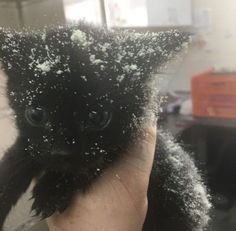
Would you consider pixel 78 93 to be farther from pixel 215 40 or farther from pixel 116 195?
pixel 215 40

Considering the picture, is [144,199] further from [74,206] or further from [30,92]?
[30,92]

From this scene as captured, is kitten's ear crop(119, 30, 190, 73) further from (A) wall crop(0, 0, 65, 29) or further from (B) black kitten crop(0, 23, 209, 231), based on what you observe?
(A) wall crop(0, 0, 65, 29)

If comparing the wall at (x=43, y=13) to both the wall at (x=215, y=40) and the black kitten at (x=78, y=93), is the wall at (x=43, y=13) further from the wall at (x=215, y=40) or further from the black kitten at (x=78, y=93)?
the wall at (x=215, y=40)

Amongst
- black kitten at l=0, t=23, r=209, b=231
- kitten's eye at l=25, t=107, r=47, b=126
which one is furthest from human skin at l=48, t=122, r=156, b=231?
kitten's eye at l=25, t=107, r=47, b=126

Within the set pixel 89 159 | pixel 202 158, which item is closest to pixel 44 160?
pixel 89 159

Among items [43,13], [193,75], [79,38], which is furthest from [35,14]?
[193,75]

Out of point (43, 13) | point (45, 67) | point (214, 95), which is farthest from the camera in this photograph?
point (214, 95)
